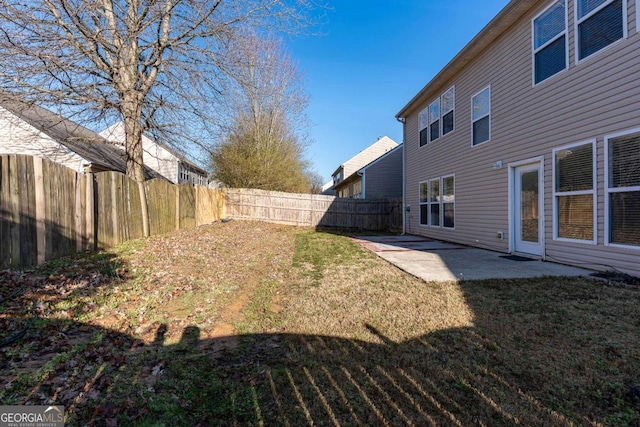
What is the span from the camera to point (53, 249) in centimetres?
458

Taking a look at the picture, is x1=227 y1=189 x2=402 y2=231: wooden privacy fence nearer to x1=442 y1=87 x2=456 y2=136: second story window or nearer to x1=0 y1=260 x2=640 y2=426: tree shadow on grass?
x1=442 y1=87 x2=456 y2=136: second story window

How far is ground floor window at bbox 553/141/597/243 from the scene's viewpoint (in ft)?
15.7

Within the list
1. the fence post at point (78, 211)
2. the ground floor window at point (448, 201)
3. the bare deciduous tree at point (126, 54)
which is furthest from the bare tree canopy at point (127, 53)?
the ground floor window at point (448, 201)

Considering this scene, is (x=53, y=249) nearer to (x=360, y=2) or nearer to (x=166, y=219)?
(x=166, y=219)

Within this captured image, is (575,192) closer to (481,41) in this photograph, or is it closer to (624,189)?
(624,189)

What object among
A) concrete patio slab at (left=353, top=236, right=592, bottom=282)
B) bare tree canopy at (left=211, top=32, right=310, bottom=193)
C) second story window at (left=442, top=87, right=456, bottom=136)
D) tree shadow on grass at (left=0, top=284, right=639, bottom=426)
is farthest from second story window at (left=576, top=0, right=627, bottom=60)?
bare tree canopy at (left=211, top=32, right=310, bottom=193)

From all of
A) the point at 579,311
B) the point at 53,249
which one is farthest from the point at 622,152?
the point at 53,249

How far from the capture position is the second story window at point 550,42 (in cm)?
533

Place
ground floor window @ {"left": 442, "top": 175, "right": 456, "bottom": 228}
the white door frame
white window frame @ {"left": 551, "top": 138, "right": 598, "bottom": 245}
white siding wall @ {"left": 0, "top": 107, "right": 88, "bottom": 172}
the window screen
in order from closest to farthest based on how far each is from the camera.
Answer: the window screen
white window frame @ {"left": 551, "top": 138, "right": 598, "bottom": 245}
the white door frame
ground floor window @ {"left": 442, "top": 175, "right": 456, "bottom": 228}
white siding wall @ {"left": 0, "top": 107, "right": 88, "bottom": 172}

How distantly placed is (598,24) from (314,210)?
12809 millimetres

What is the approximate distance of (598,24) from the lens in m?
4.71

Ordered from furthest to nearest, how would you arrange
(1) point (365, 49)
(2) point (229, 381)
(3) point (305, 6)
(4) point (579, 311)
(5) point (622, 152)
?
(1) point (365, 49), (3) point (305, 6), (5) point (622, 152), (4) point (579, 311), (2) point (229, 381)

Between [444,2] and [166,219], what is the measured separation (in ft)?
33.4

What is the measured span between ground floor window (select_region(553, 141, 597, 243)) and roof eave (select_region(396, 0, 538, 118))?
3155 mm
